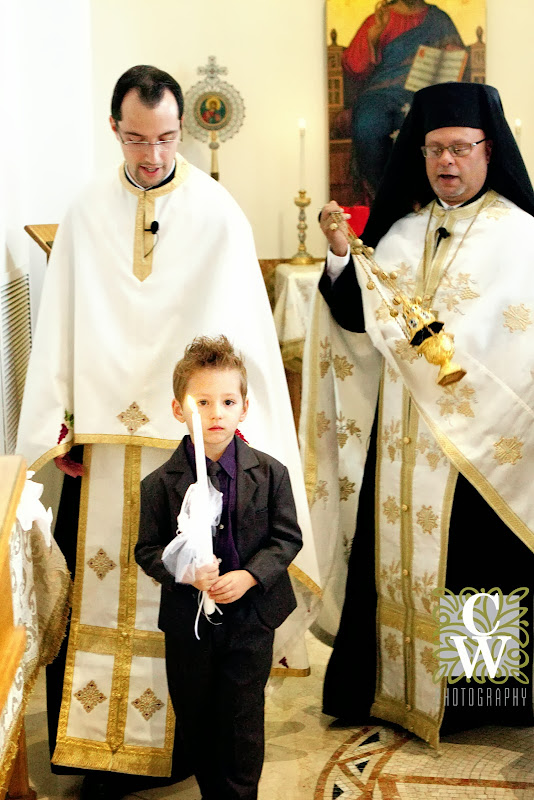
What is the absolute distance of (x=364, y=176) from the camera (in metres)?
7.09

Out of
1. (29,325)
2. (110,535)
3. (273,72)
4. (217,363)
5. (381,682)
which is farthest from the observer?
(273,72)

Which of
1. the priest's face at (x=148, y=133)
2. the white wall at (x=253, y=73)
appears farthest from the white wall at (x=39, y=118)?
the priest's face at (x=148, y=133)

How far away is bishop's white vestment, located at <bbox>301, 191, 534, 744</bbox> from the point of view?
3242mm

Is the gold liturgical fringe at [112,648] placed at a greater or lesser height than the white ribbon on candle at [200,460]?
lesser

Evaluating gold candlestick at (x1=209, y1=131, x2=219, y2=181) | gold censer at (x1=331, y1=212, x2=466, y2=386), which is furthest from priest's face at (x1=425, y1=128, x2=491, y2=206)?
gold candlestick at (x1=209, y1=131, x2=219, y2=181)

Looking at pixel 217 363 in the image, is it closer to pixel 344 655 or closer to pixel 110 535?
pixel 110 535

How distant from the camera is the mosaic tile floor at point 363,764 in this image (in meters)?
3.17

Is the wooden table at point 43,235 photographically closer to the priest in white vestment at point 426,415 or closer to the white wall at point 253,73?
the priest in white vestment at point 426,415

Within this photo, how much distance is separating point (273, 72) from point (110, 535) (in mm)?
4760

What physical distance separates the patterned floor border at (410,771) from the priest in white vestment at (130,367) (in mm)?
572

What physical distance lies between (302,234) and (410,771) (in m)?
4.42

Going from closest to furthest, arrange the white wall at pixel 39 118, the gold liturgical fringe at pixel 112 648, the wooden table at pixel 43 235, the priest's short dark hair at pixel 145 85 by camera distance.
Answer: the priest's short dark hair at pixel 145 85 < the gold liturgical fringe at pixel 112 648 < the wooden table at pixel 43 235 < the white wall at pixel 39 118

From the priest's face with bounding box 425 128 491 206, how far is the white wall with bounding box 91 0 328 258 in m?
3.90

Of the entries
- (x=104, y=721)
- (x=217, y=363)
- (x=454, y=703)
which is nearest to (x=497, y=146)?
(x=217, y=363)
